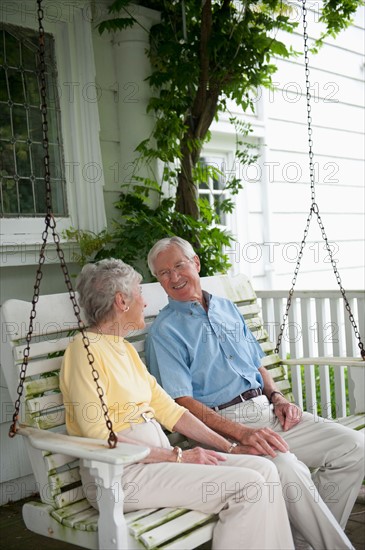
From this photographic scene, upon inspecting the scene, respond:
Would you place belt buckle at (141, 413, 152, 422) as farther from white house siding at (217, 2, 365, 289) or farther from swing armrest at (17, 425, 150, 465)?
white house siding at (217, 2, 365, 289)

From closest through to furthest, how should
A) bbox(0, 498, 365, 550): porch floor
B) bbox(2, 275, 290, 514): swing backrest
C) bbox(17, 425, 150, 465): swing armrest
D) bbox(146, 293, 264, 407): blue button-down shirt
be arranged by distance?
bbox(17, 425, 150, 465): swing armrest
bbox(2, 275, 290, 514): swing backrest
bbox(146, 293, 264, 407): blue button-down shirt
bbox(0, 498, 365, 550): porch floor

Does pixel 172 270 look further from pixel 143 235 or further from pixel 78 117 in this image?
pixel 78 117

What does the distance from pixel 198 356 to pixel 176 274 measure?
0.35 meters

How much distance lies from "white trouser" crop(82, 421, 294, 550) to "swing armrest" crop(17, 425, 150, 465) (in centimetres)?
24

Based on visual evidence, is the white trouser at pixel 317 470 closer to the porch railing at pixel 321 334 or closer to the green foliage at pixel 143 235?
the porch railing at pixel 321 334

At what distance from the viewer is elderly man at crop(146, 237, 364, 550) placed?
272 cm

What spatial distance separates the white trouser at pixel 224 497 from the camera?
7.25ft

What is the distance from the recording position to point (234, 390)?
2.91 meters

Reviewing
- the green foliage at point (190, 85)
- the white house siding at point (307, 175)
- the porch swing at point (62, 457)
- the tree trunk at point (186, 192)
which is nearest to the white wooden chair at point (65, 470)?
the porch swing at point (62, 457)

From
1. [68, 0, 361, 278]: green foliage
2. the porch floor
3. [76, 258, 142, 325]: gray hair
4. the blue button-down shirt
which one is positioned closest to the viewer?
[76, 258, 142, 325]: gray hair

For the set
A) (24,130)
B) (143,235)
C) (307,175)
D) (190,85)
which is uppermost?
(190,85)

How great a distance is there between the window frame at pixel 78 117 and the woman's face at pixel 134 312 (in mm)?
1328

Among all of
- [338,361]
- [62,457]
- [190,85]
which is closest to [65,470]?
[62,457]

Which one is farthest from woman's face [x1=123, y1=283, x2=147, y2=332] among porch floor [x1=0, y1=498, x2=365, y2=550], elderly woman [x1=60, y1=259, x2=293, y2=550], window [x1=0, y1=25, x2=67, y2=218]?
window [x1=0, y1=25, x2=67, y2=218]
